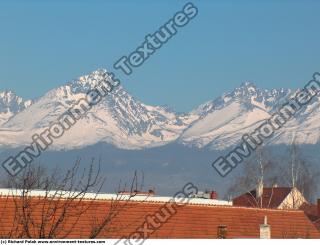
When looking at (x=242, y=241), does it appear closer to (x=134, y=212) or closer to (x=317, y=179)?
(x=134, y=212)

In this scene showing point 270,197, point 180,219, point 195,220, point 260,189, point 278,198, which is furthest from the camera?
point 278,198

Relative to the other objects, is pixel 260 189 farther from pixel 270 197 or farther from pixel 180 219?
pixel 180 219

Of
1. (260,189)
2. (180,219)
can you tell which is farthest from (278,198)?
(180,219)

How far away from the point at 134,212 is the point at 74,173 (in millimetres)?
15623

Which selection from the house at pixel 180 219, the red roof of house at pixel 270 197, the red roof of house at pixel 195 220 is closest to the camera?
the house at pixel 180 219

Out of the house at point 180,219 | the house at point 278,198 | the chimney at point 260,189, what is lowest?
the house at point 180,219

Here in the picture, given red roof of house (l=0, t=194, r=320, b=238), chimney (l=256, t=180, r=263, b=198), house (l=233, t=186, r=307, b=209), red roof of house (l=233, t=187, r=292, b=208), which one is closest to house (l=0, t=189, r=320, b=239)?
red roof of house (l=0, t=194, r=320, b=238)

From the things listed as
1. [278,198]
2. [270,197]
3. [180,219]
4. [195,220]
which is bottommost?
[180,219]

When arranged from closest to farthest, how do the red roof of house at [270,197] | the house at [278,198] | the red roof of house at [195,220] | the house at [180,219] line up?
1. the house at [180,219]
2. the red roof of house at [195,220]
3. the house at [278,198]
4. the red roof of house at [270,197]

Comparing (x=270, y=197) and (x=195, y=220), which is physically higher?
(x=270, y=197)

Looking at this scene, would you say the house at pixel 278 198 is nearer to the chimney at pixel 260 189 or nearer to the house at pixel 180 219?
the chimney at pixel 260 189

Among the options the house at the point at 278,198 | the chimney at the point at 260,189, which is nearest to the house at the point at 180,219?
the chimney at the point at 260,189

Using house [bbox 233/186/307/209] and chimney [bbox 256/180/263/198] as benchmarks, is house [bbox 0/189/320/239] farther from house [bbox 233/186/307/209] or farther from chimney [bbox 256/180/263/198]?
house [bbox 233/186/307/209]

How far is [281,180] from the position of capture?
99.9 metres
